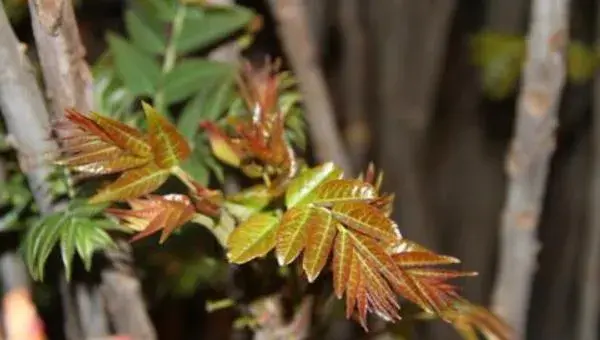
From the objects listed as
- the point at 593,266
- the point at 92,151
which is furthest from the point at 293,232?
the point at 593,266

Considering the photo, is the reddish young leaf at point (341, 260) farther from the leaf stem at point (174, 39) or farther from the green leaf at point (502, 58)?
the green leaf at point (502, 58)

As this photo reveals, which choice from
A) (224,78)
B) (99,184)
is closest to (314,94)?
(224,78)

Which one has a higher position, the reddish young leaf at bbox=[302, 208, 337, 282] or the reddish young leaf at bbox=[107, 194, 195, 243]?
the reddish young leaf at bbox=[107, 194, 195, 243]

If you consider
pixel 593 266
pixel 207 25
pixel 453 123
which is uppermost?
pixel 207 25

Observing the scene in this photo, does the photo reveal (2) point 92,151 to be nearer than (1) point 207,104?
Yes

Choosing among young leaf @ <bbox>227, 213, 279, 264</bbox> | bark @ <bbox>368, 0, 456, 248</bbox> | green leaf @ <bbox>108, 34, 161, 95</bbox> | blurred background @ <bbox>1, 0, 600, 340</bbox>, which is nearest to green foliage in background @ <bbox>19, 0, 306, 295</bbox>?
green leaf @ <bbox>108, 34, 161, 95</bbox>

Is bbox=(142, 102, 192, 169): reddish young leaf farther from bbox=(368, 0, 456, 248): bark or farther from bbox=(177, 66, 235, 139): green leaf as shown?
bbox=(368, 0, 456, 248): bark

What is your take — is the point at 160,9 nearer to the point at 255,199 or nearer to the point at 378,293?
the point at 255,199

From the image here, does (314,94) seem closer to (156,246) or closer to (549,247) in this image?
(156,246)
